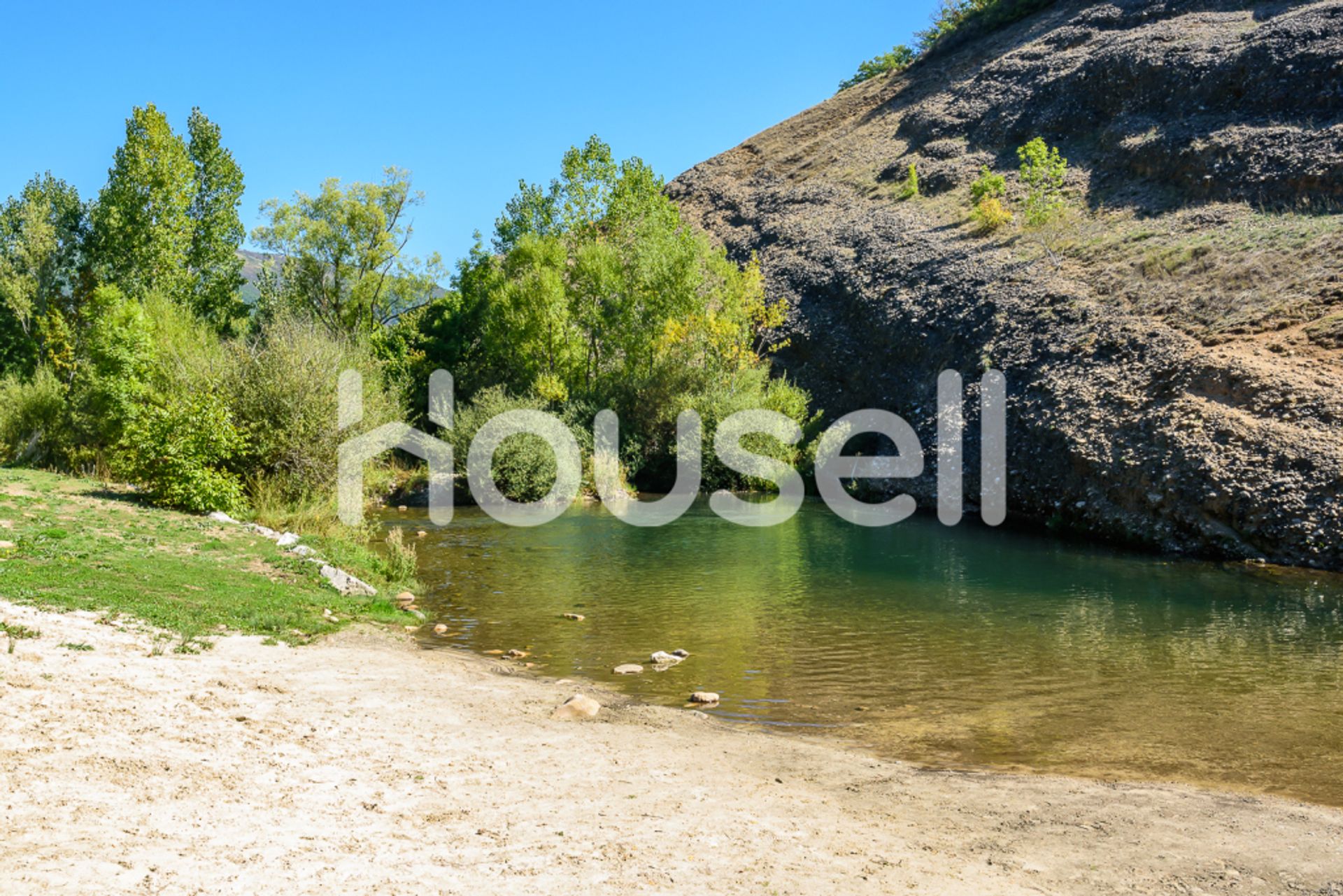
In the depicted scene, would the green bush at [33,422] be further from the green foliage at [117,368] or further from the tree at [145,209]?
the tree at [145,209]

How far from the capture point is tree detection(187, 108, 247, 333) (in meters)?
45.2

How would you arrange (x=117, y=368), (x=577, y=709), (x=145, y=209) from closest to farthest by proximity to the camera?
(x=577, y=709) → (x=117, y=368) → (x=145, y=209)

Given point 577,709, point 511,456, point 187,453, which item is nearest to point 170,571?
point 577,709

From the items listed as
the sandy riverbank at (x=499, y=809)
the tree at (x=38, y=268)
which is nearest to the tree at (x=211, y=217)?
the tree at (x=38, y=268)

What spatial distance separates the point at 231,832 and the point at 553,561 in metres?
16.5

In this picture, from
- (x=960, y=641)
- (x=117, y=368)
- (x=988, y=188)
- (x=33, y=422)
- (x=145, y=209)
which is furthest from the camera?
(x=988, y=188)

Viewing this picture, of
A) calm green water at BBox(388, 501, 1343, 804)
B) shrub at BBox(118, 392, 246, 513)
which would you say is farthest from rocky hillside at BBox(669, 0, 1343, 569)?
shrub at BBox(118, 392, 246, 513)

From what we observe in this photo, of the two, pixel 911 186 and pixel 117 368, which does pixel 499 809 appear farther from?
pixel 911 186

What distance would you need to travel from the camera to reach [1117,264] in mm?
35406

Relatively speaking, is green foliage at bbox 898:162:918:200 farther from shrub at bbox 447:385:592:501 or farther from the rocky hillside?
shrub at bbox 447:385:592:501

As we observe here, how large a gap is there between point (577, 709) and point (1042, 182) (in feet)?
134

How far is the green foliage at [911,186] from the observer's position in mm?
50375

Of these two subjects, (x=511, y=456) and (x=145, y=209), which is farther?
(x=145, y=209)

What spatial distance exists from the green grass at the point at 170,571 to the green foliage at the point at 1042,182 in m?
33.1
